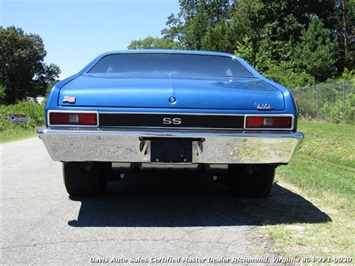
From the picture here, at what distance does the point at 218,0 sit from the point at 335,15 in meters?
18.8

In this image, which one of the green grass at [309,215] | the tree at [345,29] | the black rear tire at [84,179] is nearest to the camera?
the green grass at [309,215]

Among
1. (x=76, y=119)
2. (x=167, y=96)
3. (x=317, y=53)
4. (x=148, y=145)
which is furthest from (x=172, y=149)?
(x=317, y=53)

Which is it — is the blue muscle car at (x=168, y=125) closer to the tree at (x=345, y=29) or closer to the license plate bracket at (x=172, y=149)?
the license plate bracket at (x=172, y=149)

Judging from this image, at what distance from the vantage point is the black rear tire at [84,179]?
13.6 ft

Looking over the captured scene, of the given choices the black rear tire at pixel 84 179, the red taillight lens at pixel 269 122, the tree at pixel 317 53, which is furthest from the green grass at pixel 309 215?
the tree at pixel 317 53

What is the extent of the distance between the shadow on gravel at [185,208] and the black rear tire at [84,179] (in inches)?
3.5

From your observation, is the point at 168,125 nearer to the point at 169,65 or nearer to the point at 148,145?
the point at 148,145

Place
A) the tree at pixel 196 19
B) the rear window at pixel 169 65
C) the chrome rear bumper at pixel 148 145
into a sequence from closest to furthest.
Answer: the chrome rear bumper at pixel 148 145
the rear window at pixel 169 65
the tree at pixel 196 19

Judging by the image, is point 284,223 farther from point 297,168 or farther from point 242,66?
point 297,168

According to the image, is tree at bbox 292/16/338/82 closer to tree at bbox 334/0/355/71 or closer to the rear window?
tree at bbox 334/0/355/71

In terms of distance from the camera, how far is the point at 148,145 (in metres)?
3.41

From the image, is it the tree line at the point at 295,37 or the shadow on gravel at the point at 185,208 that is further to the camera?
the tree line at the point at 295,37

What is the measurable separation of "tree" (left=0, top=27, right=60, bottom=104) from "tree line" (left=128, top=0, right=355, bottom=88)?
41731mm

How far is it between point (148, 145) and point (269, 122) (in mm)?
1041
